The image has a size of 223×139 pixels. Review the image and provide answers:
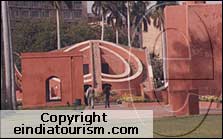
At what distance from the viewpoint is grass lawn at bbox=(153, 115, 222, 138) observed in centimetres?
1255

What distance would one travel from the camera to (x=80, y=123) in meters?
10.3

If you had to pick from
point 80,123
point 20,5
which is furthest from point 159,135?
point 20,5

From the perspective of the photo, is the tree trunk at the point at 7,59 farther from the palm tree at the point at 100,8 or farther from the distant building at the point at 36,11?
the distant building at the point at 36,11

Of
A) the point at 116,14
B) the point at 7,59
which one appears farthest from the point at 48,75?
the point at 116,14

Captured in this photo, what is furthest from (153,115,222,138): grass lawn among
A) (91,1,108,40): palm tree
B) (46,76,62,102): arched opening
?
(91,1,108,40): palm tree

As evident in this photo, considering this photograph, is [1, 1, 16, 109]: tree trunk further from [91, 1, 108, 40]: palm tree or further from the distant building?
the distant building

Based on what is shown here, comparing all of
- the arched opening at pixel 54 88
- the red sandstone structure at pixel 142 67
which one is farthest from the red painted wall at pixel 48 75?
the arched opening at pixel 54 88

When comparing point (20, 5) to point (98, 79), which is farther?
point (20, 5)

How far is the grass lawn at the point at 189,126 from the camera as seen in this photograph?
41.2 feet

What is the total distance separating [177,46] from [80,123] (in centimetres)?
1125

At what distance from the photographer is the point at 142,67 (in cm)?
3622

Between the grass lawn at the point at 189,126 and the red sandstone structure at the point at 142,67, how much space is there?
103cm

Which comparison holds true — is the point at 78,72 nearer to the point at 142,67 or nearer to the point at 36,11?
the point at 142,67

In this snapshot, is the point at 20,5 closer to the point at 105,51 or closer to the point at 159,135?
the point at 105,51
